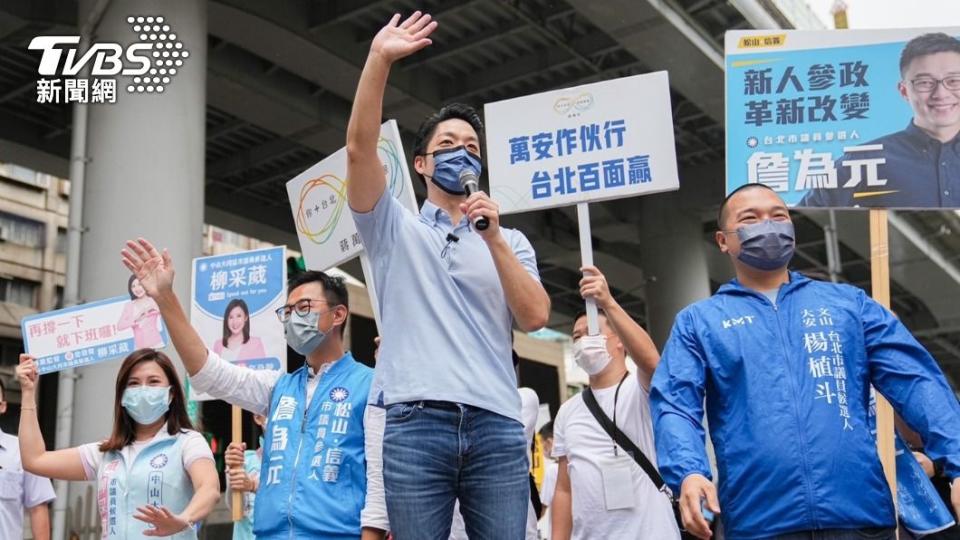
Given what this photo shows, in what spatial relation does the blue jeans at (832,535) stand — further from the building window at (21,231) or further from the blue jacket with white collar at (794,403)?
the building window at (21,231)

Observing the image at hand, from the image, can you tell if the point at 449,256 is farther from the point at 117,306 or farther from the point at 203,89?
the point at 203,89

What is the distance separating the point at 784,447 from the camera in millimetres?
3047

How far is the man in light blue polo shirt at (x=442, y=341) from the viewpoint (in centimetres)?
284

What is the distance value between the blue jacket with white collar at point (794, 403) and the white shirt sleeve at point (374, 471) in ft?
3.14

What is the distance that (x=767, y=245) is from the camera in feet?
11.4

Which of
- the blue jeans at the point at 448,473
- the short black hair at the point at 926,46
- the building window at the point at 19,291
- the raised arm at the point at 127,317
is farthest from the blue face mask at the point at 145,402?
the building window at the point at 19,291

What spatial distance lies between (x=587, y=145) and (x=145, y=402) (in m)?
2.39

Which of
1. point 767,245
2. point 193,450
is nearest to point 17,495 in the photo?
point 193,450

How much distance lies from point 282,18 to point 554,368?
19.2 metres

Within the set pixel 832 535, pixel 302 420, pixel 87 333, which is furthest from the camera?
pixel 87 333

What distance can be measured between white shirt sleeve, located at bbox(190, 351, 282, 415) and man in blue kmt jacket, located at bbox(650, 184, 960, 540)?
165cm

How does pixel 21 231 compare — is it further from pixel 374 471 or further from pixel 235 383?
pixel 374 471

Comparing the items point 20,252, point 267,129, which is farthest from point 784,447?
point 20,252

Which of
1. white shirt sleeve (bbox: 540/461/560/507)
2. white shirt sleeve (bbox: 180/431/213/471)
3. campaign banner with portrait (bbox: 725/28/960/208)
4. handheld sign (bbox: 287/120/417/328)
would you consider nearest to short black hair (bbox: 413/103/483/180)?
white shirt sleeve (bbox: 180/431/213/471)
